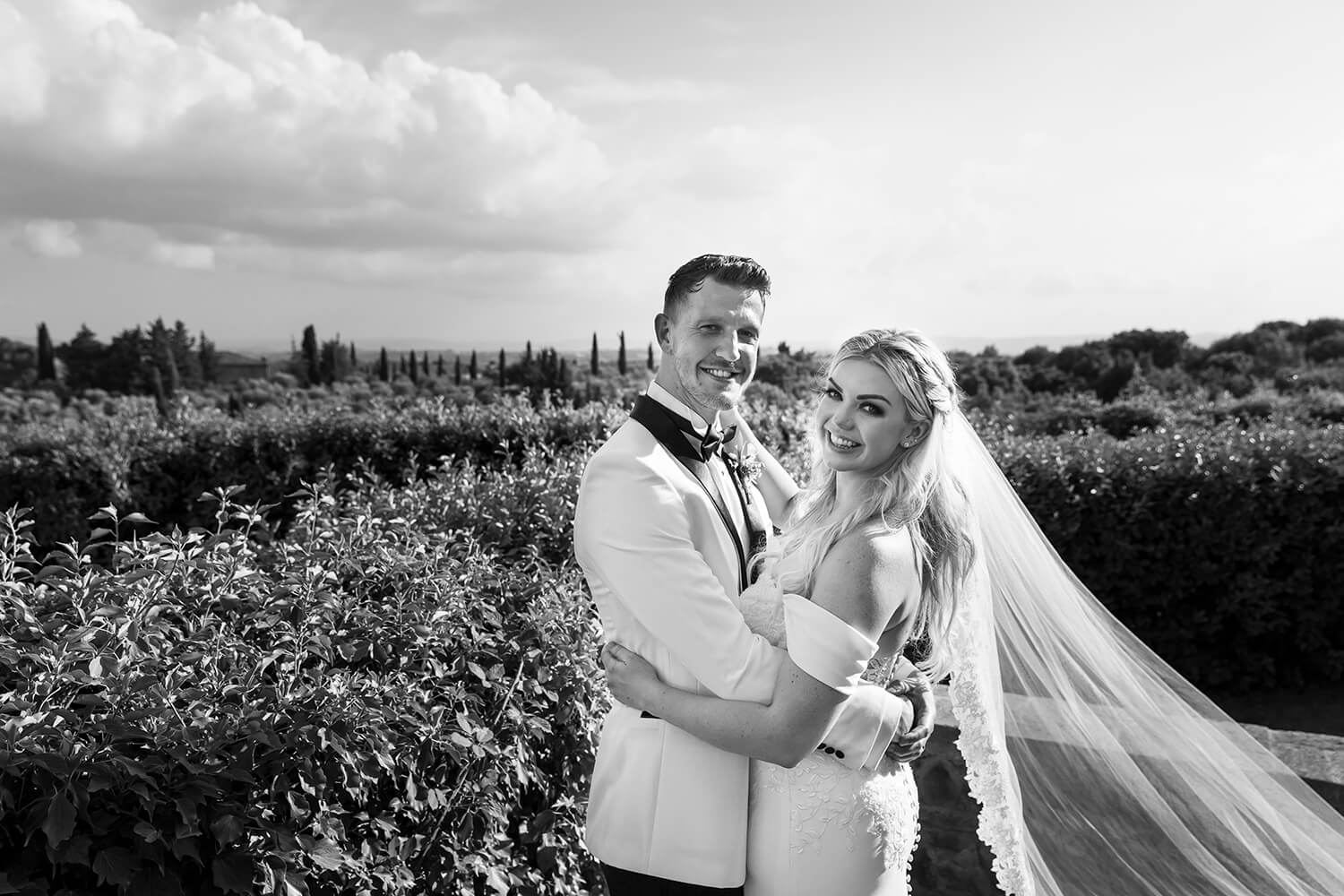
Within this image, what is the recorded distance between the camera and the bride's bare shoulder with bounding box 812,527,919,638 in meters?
2.12

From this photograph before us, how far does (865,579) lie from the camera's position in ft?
7.00

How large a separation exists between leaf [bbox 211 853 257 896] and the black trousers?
87 centimetres

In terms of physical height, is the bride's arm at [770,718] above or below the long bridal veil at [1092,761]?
above

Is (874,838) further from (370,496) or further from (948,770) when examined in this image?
(370,496)

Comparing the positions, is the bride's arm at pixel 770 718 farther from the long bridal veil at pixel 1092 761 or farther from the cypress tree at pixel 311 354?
the cypress tree at pixel 311 354

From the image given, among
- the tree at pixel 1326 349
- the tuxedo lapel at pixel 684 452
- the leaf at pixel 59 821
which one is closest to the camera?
the leaf at pixel 59 821

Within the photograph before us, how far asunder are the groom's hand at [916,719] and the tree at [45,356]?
32.7m

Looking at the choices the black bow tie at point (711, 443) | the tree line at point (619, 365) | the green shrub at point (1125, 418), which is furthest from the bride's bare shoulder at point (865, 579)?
the tree line at point (619, 365)

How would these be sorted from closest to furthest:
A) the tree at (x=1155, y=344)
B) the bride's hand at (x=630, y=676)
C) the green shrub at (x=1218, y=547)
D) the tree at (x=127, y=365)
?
the bride's hand at (x=630, y=676)
the green shrub at (x=1218, y=547)
the tree at (x=127, y=365)
the tree at (x=1155, y=344)

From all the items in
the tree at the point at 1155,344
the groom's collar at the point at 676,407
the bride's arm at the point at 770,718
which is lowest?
the bride's arm at the point at 770,718

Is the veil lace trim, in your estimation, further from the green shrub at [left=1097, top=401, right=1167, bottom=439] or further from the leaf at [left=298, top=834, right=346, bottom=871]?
the green shrub at [left=1097, top=401, right=1167, bottom=439]

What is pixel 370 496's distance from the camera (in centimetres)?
557

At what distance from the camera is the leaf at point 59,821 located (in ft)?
5.59

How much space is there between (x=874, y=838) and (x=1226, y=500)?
18.6 feet
